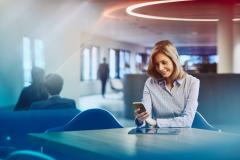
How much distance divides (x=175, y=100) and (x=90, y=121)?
56 cm

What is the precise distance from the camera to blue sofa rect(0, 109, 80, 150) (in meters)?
3.22

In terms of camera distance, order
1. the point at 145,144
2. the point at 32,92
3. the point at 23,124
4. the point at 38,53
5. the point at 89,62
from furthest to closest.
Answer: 1. the point at 89,62
2. the point at 38,53
3. the point at 32,92
4. the point at 23,124
5. the point at 145,144

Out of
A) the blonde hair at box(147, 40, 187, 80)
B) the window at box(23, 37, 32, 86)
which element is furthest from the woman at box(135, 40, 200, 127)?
the window at box(23, 37, 32, 86)

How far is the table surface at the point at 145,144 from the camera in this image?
5.65 ft

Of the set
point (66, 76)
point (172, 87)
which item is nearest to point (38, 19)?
point (66, 76)

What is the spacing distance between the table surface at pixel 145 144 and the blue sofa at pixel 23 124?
937 millimetres

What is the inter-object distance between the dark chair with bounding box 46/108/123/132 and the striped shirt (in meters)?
0.30

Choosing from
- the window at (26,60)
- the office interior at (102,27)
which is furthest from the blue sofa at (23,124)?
the window at (26,60)

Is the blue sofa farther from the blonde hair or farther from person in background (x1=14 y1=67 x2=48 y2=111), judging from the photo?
person in background (x1=14 y1=67 x2=48 y2=111)

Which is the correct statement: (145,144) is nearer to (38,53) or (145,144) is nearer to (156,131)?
(156,131)

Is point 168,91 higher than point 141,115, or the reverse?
point 168,91

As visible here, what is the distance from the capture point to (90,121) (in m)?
2.81

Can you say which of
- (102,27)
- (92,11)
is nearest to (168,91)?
(92,11)

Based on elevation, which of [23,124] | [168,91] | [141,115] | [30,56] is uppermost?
[30,56]
